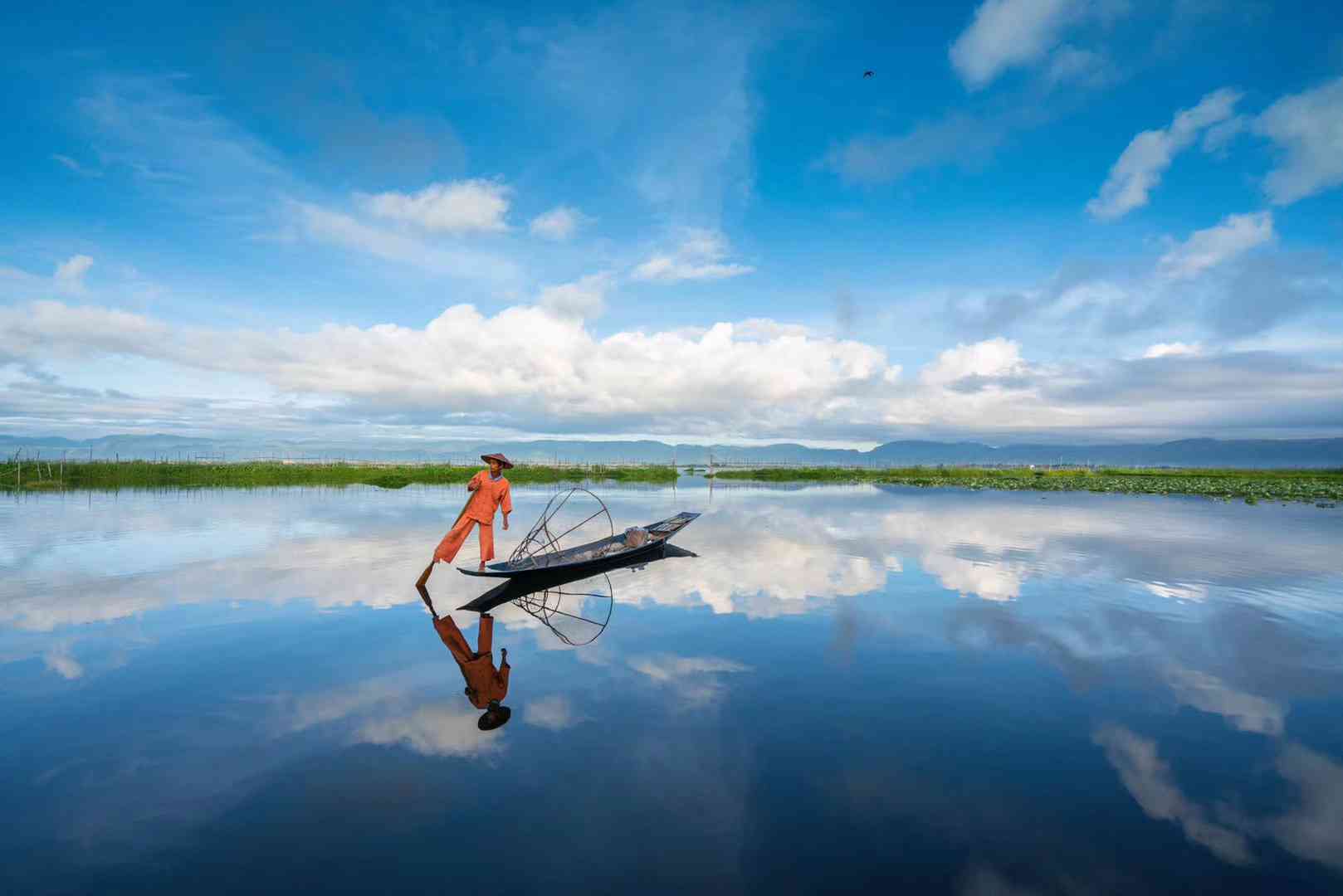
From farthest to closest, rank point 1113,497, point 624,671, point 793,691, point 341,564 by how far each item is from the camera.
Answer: point 1113,497 < point 341,564 < point 624,671 < point 793,691

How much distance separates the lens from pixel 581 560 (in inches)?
→ 467

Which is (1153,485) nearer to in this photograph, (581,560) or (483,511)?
(581,560)

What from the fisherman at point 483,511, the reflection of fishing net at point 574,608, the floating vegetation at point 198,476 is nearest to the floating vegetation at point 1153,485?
the floating vegetation at point 198,476

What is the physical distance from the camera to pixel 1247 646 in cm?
821

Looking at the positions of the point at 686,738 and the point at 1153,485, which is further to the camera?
the point at 1153,485

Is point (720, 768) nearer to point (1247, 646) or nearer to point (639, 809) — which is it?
point (639, 809)

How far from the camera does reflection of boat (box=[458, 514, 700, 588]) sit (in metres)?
10.5

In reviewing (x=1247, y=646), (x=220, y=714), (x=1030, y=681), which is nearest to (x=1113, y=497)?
(x=1247, y=646)

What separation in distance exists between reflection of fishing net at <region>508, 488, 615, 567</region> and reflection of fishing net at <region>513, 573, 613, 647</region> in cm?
67

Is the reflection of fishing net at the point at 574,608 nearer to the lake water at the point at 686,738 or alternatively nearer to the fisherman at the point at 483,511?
the lake water at the point at 686,738

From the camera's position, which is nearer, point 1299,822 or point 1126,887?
point 1126,887

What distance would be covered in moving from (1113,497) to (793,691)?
126 feet

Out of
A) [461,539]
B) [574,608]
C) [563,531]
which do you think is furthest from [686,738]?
[563,531]

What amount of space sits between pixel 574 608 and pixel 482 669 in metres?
3.08
